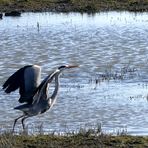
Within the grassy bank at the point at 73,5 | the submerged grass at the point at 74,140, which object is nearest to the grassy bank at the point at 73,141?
the submerged grass at the point at 74,140

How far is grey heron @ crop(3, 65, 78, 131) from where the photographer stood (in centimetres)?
931

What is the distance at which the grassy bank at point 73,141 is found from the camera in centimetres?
846

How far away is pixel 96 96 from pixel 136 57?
18.2ft

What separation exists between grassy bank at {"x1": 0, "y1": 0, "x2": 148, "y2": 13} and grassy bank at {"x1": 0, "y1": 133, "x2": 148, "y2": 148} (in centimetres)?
2151

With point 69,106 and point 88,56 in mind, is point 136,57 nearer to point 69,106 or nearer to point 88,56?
point 88,56

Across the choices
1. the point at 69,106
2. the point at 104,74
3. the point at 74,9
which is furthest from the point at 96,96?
the point at 74,9

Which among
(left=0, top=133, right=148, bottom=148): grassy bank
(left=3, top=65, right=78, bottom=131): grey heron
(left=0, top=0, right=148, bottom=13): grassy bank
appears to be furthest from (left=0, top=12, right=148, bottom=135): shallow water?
(left=0, top=133, right=148, bottom=148): grassy bank

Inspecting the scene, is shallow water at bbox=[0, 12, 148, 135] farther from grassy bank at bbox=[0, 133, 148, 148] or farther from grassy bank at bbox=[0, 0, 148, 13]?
grassy bank at bbox=[0, 133, 148, 148]

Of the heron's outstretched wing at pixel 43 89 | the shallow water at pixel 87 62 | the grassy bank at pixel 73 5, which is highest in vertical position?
the heron's outstretched wing at pixel 43 89

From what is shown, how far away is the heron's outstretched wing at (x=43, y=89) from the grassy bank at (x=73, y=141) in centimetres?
65

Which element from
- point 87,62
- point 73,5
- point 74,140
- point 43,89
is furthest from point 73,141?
point 73,5

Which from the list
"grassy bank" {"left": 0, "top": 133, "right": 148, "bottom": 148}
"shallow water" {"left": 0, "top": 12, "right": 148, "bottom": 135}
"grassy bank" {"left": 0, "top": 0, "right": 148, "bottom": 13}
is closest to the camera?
"grassy bank" {"left": 0, "top": 133, "right": 148, "bottom": 148}

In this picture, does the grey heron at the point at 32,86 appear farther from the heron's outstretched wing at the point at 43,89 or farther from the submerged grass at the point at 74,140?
the submerged grass at the point at 74,140

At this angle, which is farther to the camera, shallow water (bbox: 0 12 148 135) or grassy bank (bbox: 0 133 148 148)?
shallow water (bbox: 0 12 148 135)
